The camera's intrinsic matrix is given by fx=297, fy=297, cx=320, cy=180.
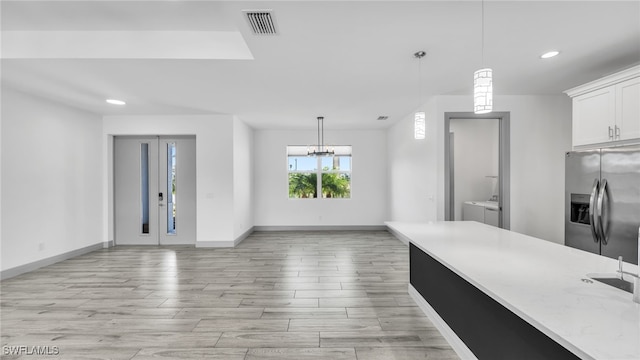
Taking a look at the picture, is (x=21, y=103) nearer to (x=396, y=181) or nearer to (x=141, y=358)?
(x=141, y=358)

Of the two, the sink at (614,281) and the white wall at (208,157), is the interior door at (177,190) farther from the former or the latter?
the sink at (614,281)

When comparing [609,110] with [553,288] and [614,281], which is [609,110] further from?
[553,288]

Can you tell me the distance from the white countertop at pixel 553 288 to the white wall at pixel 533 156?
251 cm

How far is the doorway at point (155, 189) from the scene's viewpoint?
6.19 meters

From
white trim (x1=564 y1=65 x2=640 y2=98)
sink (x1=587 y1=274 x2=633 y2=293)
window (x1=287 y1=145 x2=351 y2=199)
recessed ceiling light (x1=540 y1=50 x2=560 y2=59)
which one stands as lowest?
sink (x1=587 y1=274 x2=633 y2=293)

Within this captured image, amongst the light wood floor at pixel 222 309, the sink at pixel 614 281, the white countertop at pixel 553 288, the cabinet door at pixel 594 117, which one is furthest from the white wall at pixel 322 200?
the sink at pixel 614 281

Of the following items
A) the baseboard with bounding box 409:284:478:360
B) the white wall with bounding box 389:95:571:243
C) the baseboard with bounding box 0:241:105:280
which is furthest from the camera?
the white wall with bounding box 389:95:571:243

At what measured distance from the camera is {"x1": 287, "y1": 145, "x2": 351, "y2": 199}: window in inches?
315

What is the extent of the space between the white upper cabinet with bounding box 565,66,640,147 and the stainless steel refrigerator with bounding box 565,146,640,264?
0.19m

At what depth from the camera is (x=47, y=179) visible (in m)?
4.79

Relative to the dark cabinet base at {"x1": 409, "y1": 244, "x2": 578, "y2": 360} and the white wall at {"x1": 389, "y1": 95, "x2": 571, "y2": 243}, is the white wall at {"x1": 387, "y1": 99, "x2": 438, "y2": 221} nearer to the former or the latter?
the white wall at {"x1": 389, "y1": 95, "x2": 571, "y2": 243}

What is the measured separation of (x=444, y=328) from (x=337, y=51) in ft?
9.05

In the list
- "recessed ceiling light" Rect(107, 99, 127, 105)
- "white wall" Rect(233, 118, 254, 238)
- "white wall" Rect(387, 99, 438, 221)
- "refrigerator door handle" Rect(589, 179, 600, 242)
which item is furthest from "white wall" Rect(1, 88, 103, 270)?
"refrigerator door handle" Rect(589, 179, 600, 242)

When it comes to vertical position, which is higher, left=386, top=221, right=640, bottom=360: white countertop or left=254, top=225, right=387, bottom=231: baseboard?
left=386, top=221, right=640, bottom=360: white countertop
